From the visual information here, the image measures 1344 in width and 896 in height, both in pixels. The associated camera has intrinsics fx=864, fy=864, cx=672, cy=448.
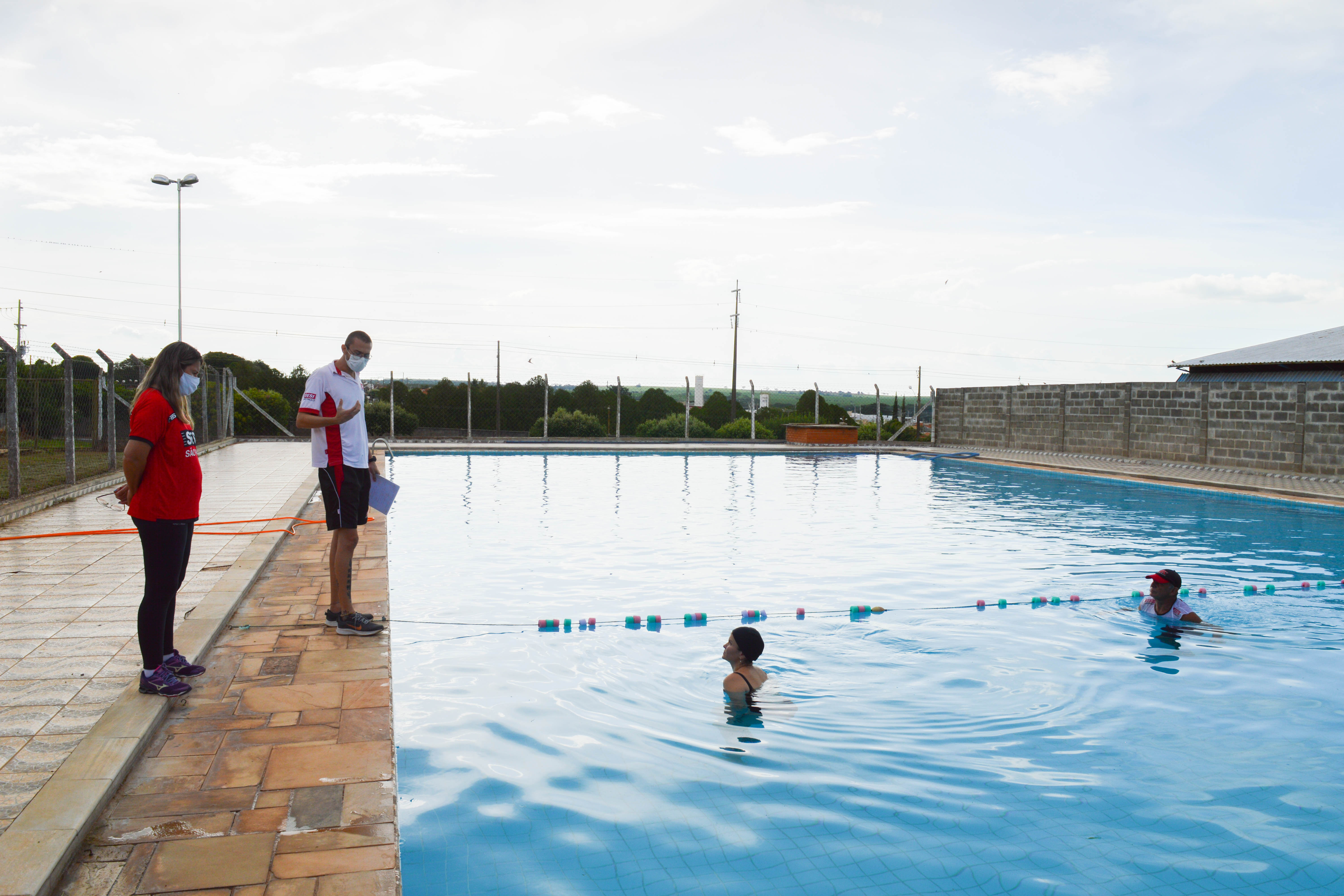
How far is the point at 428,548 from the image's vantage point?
29.6ft

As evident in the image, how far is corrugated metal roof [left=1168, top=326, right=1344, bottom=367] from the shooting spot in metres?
22.7

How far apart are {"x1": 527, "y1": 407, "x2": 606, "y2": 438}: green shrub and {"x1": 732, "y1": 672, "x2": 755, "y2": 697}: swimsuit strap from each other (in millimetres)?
22235

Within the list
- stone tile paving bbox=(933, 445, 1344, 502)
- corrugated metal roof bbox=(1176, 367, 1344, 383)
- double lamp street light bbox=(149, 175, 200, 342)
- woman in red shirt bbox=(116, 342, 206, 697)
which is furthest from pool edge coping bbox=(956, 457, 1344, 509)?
double lamp street light bbox=(149, 175, 200, 342)

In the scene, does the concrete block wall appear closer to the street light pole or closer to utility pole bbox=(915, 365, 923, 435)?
utility pole bbox=(915, 365, 923, 435)

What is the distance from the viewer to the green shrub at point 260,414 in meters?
27.6

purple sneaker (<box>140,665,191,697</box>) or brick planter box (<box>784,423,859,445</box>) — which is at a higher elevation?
brick planter box (<box>784,423,859,445</box>)

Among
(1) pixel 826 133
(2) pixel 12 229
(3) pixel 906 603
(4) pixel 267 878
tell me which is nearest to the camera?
(4) pixel 267 878

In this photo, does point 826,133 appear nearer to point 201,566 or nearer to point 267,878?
point 201,566

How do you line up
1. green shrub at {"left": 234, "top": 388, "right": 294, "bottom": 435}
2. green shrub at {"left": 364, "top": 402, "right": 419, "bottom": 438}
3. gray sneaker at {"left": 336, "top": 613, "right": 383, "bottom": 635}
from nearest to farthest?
gray sneaker at {"left": 336, "top": 613, "right": 383, "bottom": 635}, green shrub at {"left": 364, "top": 402, "right": 419, "bottom": 438}, green shrub at {"left": 234, "top": 388, "right": 294, "bottom": 435}

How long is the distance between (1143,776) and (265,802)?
12.3ft

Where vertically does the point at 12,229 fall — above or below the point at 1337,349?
above

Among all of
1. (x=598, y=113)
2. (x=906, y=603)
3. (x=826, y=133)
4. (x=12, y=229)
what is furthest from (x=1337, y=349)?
(x=12, y=229)

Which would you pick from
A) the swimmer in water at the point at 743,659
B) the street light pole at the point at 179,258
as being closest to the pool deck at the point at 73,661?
the swimmer in water at the point at 743,659

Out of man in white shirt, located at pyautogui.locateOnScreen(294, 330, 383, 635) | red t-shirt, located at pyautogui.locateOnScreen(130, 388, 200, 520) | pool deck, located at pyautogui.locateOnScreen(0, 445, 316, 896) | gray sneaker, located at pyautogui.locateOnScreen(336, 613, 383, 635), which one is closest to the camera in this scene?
pool deck, located at pyautogui.locateOnScreen(0, 445, 316, 896)
